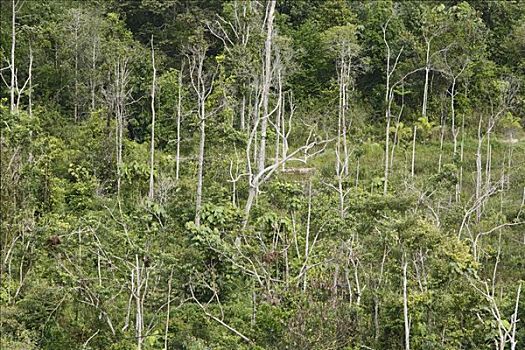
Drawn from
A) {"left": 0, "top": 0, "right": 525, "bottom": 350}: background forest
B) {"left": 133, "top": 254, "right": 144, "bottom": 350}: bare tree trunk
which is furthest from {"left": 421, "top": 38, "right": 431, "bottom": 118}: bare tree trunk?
{"left": 133, "top": 254, "right": 144, "bottom": 350}: bare tree trunk

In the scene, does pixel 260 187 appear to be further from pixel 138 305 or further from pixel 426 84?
pixel 426 84

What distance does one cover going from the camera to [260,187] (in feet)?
56.4

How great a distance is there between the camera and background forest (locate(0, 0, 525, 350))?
409 inches

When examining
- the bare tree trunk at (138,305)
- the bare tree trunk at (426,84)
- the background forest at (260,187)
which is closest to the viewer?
the bare tree trunk at (138,305)

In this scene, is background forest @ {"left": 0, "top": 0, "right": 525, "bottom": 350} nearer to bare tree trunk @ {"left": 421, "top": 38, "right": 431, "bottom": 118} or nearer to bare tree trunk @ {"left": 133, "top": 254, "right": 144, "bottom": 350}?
bare tree trunk @ {"left": 133, "top": 254, "right": 144, "bottom": 350}

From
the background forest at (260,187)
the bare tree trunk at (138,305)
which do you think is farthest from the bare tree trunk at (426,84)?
the bare tree trunk at (138,305)

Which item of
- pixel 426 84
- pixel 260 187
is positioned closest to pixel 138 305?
pixel 260 187

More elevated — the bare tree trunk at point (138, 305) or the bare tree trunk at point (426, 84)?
the bare tree trunk at point (426, 84)

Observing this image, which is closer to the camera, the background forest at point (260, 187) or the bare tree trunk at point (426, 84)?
the background forest at point (260, 187)

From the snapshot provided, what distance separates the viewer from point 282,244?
11945mm

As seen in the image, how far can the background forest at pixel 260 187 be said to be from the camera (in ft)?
34.1

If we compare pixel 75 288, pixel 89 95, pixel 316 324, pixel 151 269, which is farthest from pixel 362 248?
pixel 89 95

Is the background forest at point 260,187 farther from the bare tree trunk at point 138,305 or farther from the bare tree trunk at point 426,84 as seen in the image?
the bare tree trunk at point 426,84

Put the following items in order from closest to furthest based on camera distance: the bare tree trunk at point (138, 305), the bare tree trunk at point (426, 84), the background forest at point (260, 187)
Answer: the bare tree trunk at point (138, 305) < the background forest at point (260, 187) < the bare tree trunk at point (426, 84)
